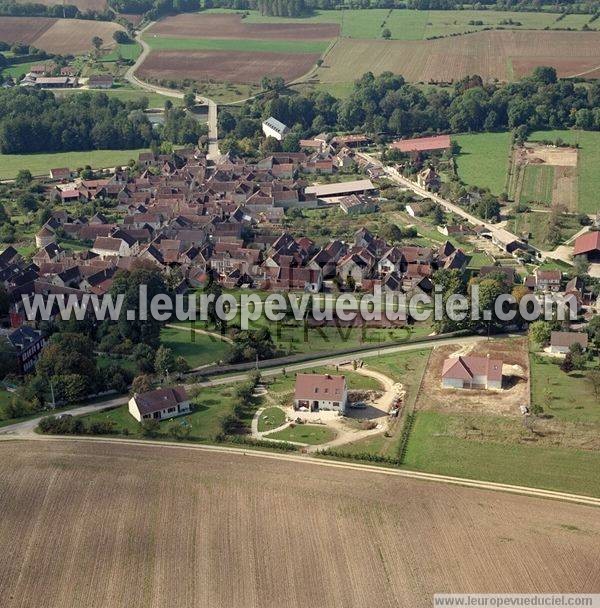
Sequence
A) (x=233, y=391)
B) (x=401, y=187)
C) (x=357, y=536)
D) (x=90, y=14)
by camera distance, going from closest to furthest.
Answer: (x=357, y=536), (x=233, y=391), (x=401, y=187), (x=90, y=14)

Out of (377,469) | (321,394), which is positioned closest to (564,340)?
(321,394)

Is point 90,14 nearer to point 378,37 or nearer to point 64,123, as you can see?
point 378,37

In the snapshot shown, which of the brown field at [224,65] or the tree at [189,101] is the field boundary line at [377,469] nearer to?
the tree at [189,101]

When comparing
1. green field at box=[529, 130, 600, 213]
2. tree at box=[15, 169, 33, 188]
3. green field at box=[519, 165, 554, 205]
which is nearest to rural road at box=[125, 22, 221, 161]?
tree at box=[15, 169, 33, 188]

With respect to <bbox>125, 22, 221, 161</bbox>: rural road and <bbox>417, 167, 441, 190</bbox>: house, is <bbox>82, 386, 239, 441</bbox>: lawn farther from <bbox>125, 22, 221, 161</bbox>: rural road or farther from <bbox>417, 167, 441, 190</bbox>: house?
<bbox>125, 22, 221, 161</bbox>: rural road

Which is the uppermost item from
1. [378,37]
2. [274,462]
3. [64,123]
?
[378,37]

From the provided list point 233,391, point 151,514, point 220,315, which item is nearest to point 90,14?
point 220,315
